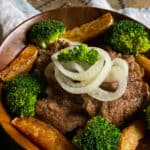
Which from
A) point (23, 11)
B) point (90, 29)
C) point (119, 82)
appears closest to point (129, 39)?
point (90, 29)

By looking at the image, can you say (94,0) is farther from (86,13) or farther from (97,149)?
(97,149)

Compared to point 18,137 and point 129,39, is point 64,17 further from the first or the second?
point 18,137

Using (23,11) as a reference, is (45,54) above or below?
above

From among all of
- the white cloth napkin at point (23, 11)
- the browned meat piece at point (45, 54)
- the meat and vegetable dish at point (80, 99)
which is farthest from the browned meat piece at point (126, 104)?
the white cloth napkin at point (23, 11)

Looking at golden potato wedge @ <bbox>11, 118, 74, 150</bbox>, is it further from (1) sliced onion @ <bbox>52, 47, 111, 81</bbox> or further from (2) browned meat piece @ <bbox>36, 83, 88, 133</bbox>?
(1) sliced onion @ <bbox>52, 47, 111, 81</bbox>

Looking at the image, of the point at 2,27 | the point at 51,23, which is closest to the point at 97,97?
the point at 51,23

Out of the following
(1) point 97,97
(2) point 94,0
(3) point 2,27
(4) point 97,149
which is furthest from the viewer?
(2) point 94,0

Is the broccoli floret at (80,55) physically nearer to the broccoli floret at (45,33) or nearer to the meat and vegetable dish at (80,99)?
the meat and vegetable dish at (80,99)
